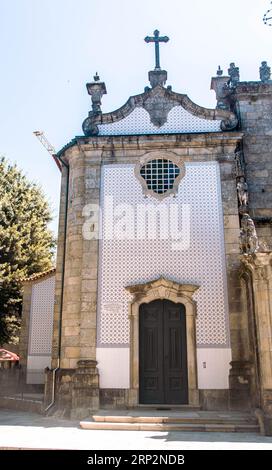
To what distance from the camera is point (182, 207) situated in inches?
510

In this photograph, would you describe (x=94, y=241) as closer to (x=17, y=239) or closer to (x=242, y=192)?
(x=242, y=192)

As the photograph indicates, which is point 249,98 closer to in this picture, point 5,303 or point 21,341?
point 21,341

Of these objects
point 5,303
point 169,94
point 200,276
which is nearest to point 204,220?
point 200,276

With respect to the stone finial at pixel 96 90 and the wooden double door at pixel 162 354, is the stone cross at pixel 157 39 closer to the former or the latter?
the stone finial at pixel 96 90

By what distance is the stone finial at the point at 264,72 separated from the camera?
15.3 meters

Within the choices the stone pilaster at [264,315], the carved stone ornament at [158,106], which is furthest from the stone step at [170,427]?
the carved stone ornament at [158,106]

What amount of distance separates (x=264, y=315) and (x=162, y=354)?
314 cm

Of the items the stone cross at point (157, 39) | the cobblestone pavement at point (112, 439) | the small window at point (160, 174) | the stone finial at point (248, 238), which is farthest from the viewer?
the stone cross at point (157, 39)

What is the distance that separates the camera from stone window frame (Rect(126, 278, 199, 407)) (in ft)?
37.9

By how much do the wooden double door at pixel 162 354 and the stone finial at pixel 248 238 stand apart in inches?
97.5

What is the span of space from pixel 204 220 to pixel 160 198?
4.75 ft

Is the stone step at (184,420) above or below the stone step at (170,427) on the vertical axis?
above

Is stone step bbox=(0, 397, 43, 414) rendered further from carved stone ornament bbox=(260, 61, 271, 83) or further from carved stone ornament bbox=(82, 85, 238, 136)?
carved stone ornament bbox=(260, 61, 271, 83)
